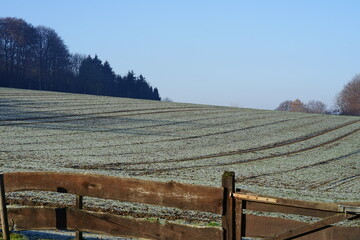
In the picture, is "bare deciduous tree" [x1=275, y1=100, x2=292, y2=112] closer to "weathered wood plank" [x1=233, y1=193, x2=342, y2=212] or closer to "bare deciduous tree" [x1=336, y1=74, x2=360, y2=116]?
"bare deciduous tree" [x1=336, y1=74, x2=360, y2=116]

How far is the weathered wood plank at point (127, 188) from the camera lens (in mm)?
6383

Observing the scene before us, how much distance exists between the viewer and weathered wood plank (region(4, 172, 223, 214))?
6383 mm

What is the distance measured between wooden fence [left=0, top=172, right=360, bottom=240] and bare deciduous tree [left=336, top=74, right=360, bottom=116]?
9408 centimetres

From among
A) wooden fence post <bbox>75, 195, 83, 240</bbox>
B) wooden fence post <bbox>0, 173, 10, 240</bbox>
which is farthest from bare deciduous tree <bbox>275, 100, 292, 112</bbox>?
wooden fence post <bbox>0, 173, 10, 240</bbox>

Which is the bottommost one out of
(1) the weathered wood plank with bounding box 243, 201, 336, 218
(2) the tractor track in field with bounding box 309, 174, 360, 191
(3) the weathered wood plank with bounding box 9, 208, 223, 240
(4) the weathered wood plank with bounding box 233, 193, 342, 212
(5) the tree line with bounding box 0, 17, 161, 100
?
(2) the tractor track in field with bounding box 309, 174, 360, 191

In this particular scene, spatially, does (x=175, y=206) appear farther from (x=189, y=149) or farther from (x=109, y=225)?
(x=189, y=149)

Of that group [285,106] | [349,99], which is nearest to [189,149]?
[349,99]

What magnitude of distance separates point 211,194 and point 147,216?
5654mm

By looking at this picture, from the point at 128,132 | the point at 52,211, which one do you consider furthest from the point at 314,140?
the point at 52,211

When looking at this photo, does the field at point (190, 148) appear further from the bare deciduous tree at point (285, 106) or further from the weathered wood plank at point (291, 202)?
the bare deciduous tree at point (285, 106)

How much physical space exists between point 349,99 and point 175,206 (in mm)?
98998

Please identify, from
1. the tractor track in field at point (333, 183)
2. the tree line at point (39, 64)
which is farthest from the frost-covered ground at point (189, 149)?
the tree line at point (39, 64)

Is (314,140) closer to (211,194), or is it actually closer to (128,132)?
(128,132)

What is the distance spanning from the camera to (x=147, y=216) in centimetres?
1166
